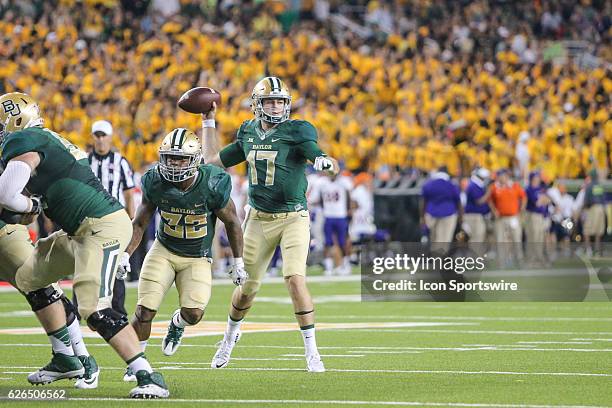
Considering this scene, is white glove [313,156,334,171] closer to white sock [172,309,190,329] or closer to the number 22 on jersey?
the number 22 on jersey

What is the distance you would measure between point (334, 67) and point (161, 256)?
19.4 meters

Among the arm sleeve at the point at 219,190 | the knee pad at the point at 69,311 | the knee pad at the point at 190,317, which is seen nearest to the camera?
the knee pad at the point at 69,311

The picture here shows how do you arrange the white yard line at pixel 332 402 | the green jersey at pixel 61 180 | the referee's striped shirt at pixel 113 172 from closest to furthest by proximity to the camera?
1. the white yard line at pixel 332 402
2. the green jersey at pixel 61 180
3. the referee's striped shirt at pixel 113 172

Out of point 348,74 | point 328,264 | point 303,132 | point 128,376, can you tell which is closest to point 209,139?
point 303,132

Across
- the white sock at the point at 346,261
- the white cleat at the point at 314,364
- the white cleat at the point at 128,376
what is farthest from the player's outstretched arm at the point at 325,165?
the white sock at the point at 346,261

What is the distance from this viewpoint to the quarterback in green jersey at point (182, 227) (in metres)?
8.77

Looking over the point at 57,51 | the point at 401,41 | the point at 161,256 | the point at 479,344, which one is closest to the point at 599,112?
the point at 401,41

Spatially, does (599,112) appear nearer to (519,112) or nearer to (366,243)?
(519,112)

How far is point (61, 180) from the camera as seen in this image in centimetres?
779

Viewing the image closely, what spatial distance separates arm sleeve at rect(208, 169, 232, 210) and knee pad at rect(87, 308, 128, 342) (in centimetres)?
147

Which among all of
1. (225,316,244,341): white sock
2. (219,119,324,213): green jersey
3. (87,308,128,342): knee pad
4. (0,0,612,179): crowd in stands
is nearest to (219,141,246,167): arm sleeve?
(219,119,324,213): green jersey

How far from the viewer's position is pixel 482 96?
91.5ft

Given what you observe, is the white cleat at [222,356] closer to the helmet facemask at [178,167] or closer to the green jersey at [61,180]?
the helmet facemask at [178,167]

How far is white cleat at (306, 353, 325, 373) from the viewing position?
9.13 m
